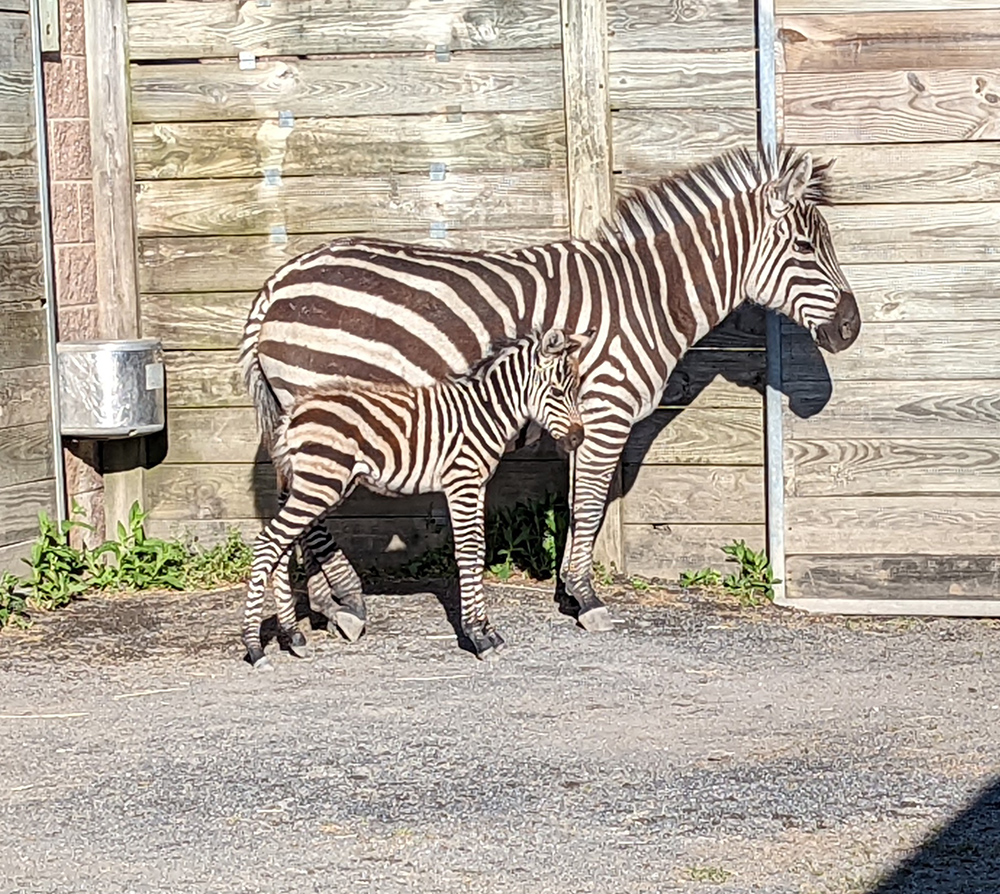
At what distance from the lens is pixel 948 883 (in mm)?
4742

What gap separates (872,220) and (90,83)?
3.67m

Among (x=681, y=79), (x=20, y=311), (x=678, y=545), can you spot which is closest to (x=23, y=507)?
(x=20, y=311)

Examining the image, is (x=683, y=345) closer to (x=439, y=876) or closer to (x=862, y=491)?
(x=862, y=491)

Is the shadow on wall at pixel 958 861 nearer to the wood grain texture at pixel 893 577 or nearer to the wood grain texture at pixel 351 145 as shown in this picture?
the wood grain texture at pixel 893 577

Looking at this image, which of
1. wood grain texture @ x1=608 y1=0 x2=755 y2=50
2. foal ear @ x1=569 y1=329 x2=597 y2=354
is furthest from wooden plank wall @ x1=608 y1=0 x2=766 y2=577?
foal ear @ x1=569 y1=329 x2=597 y2=354

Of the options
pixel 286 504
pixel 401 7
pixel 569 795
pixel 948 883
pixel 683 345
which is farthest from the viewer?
pixel 401 7

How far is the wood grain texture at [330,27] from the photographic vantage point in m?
8.22

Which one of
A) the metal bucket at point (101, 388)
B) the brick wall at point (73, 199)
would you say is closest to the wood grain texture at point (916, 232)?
the metal bucket at point (101, 388)

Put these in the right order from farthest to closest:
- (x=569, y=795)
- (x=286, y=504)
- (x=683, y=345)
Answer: (x=683, y=345)
(x=286, y=504)
(x=569, y=795)

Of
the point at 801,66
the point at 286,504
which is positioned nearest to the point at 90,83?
the point at 286,504

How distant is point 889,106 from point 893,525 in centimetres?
188

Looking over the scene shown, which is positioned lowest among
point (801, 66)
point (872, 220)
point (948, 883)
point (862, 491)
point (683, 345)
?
point (948, 883)

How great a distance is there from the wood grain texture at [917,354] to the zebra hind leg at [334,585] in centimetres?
229

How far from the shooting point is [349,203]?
8.45 meters
